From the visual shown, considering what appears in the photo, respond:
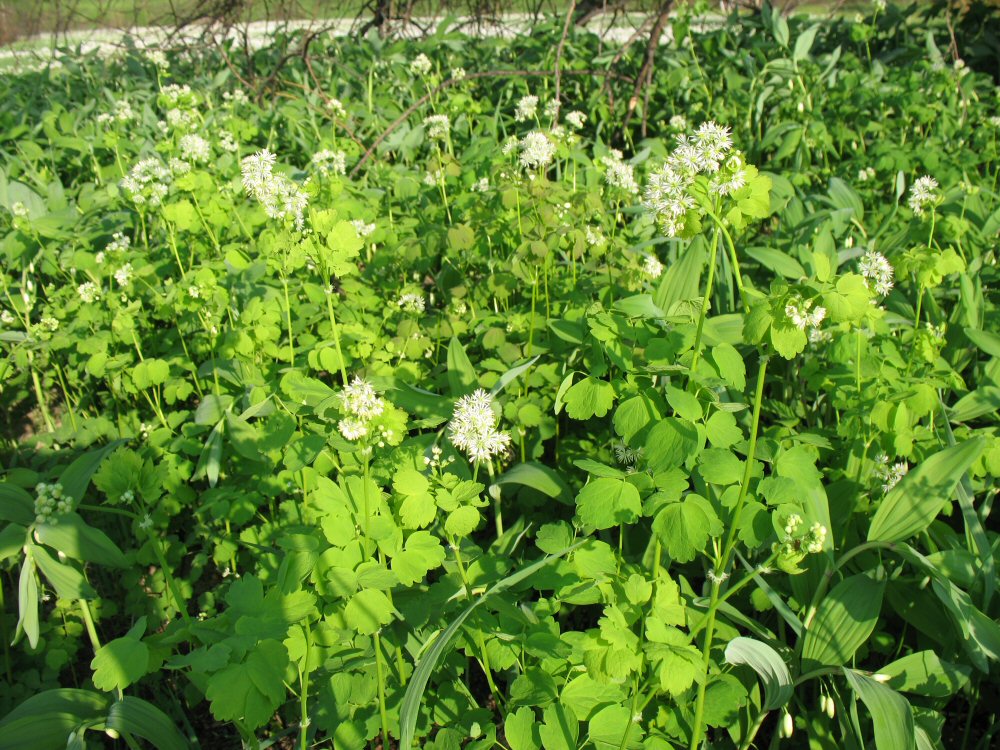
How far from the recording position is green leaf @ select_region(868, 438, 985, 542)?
1.70 metres

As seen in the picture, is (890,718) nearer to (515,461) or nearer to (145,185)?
(515,461)

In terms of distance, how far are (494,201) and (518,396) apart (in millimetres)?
847

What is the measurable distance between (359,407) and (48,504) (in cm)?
85

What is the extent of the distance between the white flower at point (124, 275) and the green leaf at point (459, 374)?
4.15 feet

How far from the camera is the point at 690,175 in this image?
137 cm

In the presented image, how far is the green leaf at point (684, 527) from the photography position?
1390 millimetres

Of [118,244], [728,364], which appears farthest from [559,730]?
[118,244]

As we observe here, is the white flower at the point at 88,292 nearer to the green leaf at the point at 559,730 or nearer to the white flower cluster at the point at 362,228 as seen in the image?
the white flower cluster at the point at 362,228

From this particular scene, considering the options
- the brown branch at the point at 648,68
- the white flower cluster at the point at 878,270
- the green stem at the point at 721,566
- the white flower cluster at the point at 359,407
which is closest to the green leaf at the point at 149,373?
the white flower cluster at the point at 359,407

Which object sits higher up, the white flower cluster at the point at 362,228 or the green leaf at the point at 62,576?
the white flower cluster at the point at 362,228

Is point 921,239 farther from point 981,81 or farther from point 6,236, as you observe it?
point 6,236

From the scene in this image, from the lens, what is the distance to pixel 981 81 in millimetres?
4453

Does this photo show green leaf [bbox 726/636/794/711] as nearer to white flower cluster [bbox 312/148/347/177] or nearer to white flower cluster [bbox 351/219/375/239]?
white flower cluster [bbox 351/219/375/239]

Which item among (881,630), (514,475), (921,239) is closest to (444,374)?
(514,475)
